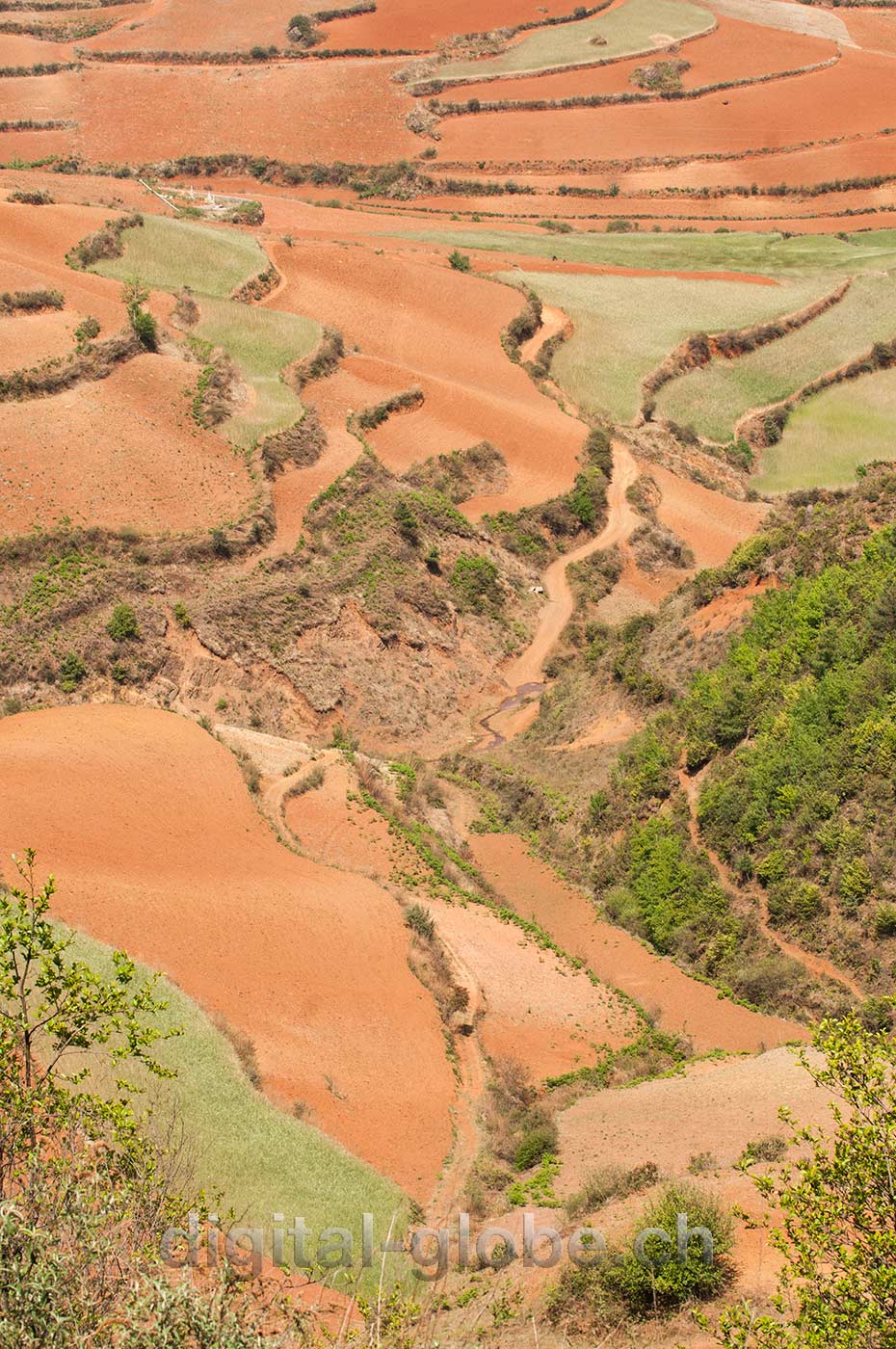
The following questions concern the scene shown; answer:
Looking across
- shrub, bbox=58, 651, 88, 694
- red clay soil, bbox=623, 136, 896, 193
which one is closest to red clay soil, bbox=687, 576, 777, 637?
shrub, bbox=58, 651, 88, 694

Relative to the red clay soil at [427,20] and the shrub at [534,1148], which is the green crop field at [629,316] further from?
the red clay soil at [427,20]

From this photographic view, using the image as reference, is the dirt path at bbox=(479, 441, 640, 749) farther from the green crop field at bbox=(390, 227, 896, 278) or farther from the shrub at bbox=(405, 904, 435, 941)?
the green crop field at bbox=(390, 227, 896, 278)

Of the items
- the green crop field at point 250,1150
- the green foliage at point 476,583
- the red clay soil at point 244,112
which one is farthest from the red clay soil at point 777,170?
the green crop field at point 250,1150

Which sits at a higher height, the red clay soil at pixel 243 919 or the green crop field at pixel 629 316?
the red clay soil at pixel 243 919

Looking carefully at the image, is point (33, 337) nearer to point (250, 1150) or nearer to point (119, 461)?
point (119, 461)

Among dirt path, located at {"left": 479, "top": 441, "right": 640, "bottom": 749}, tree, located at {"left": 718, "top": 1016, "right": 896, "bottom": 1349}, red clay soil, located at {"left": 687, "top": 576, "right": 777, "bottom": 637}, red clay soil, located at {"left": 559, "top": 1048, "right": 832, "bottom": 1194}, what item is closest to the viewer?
tree, located at {"left": 718, "top": 1016, "right": 896, "bottom": 1349}

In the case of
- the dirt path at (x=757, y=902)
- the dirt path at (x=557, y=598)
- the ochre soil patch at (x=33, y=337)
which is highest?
the ochre soil patch at (x=33, y=337)
